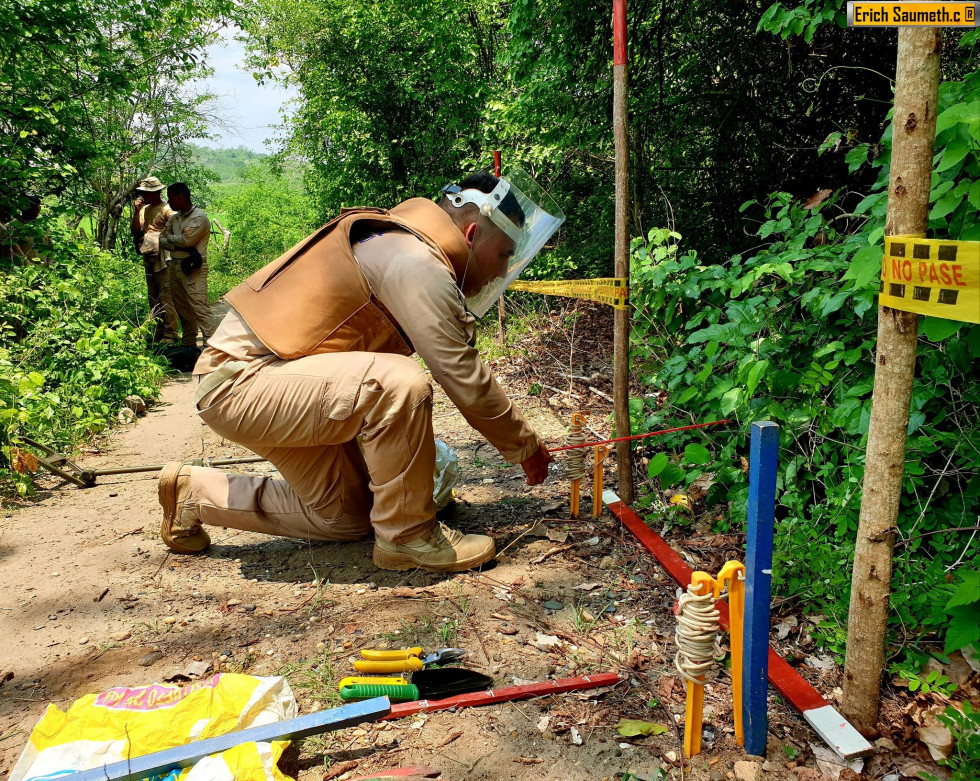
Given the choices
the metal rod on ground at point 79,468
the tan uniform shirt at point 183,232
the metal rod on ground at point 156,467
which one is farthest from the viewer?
the tan uniform shirt at point 183,232

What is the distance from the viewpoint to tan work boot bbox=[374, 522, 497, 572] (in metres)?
2.89

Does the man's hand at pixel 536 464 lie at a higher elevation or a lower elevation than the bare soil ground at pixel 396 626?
higher

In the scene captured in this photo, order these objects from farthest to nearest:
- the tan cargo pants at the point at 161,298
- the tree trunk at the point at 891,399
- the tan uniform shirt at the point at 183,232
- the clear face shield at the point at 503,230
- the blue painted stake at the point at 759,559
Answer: the tan cargo pants at the point at 161,298 < the tan uniform shirt at the point at 183,232 < the clear face shield at the point at 503,230 < the blue painted stake at the point at 759,559 < the tree trunk at the point at 891,399

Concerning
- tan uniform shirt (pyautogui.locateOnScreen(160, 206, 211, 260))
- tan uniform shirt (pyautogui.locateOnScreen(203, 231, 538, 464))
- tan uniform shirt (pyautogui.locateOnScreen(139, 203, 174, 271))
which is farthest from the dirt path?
tan uniform shirt (pyautogui.locateOnScreen(139, 203, 174, 271))

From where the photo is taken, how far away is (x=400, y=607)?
2.69 m

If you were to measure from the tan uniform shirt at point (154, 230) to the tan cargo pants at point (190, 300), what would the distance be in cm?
34

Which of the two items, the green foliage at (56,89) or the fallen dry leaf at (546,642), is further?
the green foliage at (56,89)

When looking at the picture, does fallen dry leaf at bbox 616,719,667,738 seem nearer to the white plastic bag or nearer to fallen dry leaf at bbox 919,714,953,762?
fallen dry leaf at bbox 919,714,953,762

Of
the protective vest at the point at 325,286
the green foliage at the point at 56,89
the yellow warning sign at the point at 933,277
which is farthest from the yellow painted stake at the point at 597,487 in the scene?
the green foliage at the point at 56,89

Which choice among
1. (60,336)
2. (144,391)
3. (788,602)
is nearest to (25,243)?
(60,336)

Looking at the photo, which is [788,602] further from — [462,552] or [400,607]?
[400,607]

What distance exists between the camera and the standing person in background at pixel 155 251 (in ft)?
27.7

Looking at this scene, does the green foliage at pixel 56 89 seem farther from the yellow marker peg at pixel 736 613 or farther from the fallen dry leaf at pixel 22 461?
the yellow marker peg at pixel 736 613

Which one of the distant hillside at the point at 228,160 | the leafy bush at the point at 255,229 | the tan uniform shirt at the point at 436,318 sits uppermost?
the distant hillside at the point at 228,160
